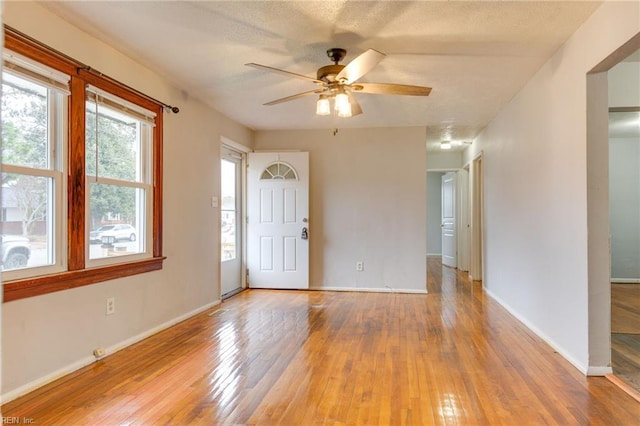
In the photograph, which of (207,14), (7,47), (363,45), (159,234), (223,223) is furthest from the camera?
(223,223)

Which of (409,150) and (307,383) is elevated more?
(409,150)

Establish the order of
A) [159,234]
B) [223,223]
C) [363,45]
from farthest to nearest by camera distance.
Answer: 1. [223,223]
2. [159,234]
3. [363,45]

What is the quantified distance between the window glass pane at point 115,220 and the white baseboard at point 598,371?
3539 millimetres

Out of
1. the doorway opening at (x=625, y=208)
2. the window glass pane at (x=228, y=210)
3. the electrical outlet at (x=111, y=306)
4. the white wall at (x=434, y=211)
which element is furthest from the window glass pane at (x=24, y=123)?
→ the white wall at (x=434, y=211)

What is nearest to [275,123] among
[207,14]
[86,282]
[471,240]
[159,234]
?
[159,234]

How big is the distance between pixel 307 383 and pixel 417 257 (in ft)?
10.7

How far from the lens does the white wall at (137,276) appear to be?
244 centimetres

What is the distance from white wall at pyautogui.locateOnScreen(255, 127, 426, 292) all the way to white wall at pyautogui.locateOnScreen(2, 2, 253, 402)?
4.35 ft

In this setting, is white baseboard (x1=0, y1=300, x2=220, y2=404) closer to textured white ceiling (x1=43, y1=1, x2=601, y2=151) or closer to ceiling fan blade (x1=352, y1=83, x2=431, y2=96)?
textured white ceiling (x1=43, y1=1, x2=601, y2=151)

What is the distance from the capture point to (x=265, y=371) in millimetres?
2777

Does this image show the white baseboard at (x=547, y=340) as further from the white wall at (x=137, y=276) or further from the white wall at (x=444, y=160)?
the white wall at (x=444, y=160)

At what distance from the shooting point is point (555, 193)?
319cm

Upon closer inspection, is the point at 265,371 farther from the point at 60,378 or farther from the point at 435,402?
the point at 60,378

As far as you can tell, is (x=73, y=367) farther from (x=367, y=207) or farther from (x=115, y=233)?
(x=367, y=207)
